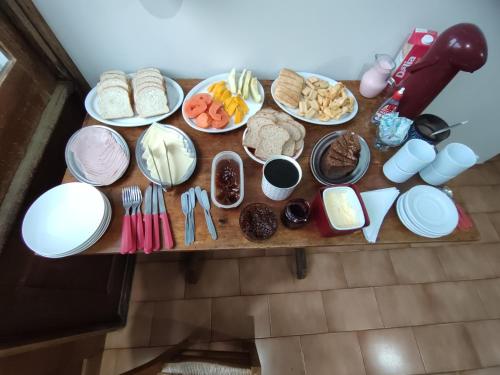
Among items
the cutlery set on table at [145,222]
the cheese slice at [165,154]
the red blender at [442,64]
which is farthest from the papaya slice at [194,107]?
the red blender at [442,64]

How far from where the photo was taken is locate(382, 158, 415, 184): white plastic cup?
88 cm

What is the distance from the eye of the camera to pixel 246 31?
100 centimetres

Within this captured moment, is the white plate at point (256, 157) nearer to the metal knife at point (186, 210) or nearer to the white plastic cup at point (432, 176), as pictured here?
the metal knife at point (186, 210)

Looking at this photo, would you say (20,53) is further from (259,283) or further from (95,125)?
(259,283)

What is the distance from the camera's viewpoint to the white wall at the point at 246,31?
0.91m

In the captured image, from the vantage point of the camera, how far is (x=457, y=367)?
54.8 inches

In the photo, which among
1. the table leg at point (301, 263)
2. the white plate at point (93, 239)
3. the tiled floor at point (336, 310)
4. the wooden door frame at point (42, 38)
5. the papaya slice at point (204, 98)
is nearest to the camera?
the white plate at point (93, 239)

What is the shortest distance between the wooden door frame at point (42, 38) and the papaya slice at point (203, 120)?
59cm

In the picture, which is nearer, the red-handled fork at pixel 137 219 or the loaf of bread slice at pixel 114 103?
the red-handled fork at pixel 137 219

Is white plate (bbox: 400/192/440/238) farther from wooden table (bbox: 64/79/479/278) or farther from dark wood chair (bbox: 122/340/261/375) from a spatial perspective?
dark wood chair (bbox: 122/340/261/375)

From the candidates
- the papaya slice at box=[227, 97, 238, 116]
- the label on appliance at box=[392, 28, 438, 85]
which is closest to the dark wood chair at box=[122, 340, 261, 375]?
the papaya slice at box=[227, 97, 238, 116]

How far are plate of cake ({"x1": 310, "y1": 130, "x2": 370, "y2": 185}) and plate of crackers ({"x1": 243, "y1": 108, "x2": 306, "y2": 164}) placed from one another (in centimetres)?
8

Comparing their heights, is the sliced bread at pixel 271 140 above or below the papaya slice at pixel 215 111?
above

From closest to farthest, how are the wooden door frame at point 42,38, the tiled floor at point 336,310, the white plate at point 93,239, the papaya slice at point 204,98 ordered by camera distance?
the white plate at point 93,239 < the wooden door frame at point 42,38 < the papaya slice at point 204,98 < the tiled floor at point 336,310
